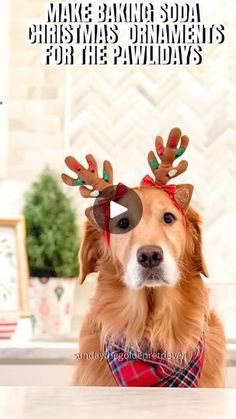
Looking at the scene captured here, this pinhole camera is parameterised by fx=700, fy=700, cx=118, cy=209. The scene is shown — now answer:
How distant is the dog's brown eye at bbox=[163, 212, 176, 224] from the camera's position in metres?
1.09

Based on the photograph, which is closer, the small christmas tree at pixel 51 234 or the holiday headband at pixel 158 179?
the holiday headband at pixel 158 179

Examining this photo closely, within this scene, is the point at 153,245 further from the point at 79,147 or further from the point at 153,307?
the point at 79,147

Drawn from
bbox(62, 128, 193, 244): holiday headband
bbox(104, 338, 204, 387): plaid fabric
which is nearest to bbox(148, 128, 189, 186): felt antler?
bbox(62, 128, 193, 244): holiday headband

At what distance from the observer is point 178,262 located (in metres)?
1.11

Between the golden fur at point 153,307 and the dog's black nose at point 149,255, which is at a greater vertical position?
the dog's black nose at point 149,255

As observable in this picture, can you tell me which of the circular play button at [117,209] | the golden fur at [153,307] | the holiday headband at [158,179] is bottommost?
the golden fur at [153,307]

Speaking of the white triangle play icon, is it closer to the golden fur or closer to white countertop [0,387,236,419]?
the golden fur

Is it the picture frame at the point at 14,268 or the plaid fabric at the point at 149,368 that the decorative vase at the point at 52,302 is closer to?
the picture frame at the point at 14,268

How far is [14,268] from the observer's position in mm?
1938

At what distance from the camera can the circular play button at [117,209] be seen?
1104mm

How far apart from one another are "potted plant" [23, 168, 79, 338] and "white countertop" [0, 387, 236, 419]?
1.36 meters

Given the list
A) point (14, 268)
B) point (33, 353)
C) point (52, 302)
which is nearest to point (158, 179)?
point (33, 353)

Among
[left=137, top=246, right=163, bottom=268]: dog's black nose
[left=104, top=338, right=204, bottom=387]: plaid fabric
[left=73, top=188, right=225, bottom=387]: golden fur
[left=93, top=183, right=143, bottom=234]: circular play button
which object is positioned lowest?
[left=104, top=338, right=204, bottom=387]: plaid fabric

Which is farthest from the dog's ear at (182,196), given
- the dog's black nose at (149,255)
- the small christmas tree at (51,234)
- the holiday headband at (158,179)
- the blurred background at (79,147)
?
the small christmas tree at (51,234)
